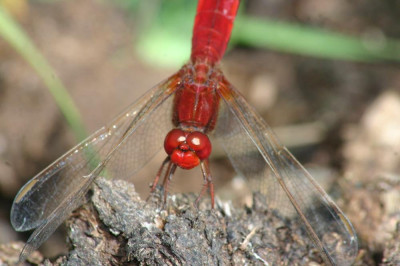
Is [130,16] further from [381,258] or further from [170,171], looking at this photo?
[381,258]

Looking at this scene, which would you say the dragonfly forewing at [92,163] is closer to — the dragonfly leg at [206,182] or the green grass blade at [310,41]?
the dragonfly leg at [206,182]

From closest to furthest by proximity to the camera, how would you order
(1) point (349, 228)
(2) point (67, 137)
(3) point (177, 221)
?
(3) point (177, 221) → (1) point (349, 228) → (2) point (67, 137)

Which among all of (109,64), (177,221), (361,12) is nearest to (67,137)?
(109,64)

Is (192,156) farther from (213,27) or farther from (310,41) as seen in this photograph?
(310,41)

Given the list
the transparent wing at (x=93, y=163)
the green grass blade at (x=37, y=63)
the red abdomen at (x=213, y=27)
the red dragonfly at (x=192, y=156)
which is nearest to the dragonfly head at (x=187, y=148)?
the red dragonfly at (x=192, y=156)

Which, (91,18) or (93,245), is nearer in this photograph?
(93,245)

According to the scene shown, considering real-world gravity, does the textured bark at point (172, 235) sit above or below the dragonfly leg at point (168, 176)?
below
